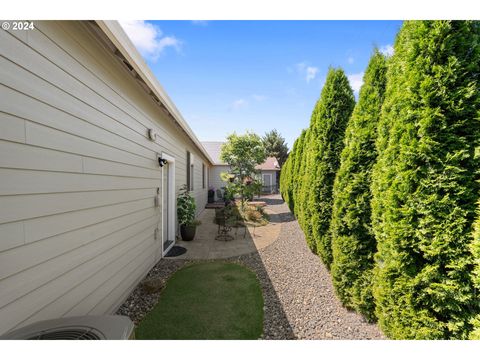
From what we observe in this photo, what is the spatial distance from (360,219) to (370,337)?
1.36 m

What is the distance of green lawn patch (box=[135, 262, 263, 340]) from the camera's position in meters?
2.73

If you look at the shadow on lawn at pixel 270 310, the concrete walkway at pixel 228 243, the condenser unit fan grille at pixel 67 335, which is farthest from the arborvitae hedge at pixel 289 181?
the condenser unit fan grille at pixel 67 335

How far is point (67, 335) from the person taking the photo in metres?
1.36

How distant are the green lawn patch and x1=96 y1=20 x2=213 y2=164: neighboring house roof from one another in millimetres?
3391

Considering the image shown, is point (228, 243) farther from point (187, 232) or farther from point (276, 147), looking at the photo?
point (276, 147)

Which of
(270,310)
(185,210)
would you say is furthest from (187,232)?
(270,310)

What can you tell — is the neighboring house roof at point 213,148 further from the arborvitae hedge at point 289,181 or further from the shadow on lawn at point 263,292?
the shadow on lawn at point 263,292

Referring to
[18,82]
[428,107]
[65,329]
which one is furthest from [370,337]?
[18,82]

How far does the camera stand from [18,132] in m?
1.62

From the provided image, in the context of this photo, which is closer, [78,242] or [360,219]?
[78,242]

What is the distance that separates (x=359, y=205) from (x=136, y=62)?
362cm

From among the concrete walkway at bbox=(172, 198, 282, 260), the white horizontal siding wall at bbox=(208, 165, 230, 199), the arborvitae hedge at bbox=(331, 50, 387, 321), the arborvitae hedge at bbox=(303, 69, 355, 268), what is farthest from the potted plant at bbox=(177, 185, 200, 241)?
the white horizontal siding wall at bbox=(208, 165, 230, 199)

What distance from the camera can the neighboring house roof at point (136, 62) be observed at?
7.94 feet
